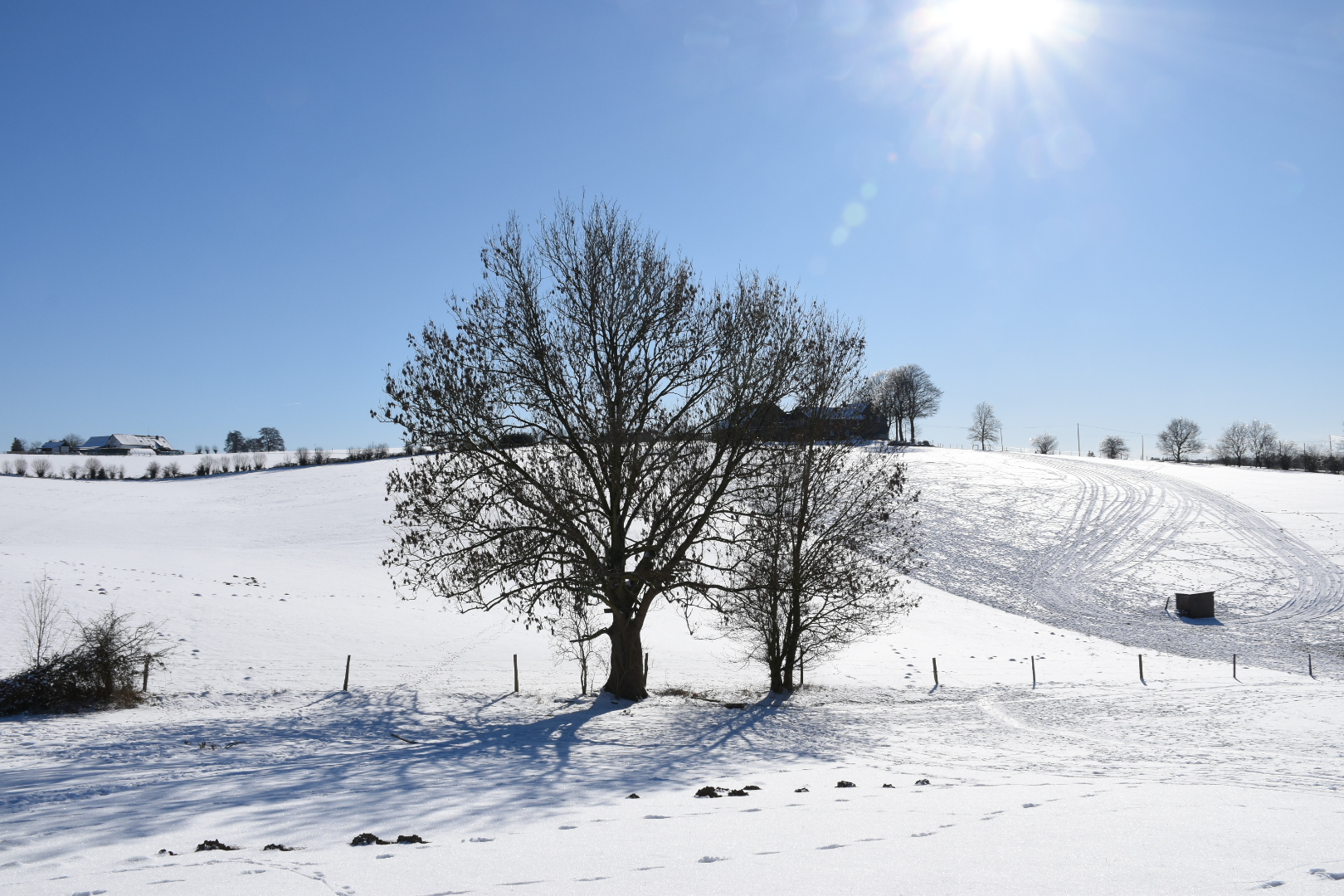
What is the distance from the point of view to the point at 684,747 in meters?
13.9

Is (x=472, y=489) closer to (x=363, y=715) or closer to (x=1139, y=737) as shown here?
(x=363, y=715)

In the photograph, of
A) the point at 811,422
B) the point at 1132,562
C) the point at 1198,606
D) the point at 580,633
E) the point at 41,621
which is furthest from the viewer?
the point at 1132,562

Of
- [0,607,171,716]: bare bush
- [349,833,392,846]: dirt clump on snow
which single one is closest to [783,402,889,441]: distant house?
[349,833,392,846]: dirt clump on snow

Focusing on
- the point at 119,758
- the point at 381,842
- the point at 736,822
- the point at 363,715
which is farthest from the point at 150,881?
the point at 363,715

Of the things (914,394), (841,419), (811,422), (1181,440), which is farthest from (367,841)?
(1181,440)

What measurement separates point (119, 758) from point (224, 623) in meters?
14.7

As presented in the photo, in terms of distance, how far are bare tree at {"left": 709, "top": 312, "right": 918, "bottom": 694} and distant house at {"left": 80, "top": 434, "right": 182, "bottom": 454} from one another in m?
139

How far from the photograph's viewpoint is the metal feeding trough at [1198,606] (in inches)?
1364

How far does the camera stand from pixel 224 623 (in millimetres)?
24188

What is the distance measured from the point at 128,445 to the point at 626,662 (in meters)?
152

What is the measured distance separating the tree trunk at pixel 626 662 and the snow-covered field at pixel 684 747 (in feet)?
3.37

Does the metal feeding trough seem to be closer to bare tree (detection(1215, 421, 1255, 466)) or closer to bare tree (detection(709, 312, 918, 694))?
bare tree (detection(709, 312, 918, 694))

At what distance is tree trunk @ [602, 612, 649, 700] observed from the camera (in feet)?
60.4

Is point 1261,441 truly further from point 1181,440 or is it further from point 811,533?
point 811,533
